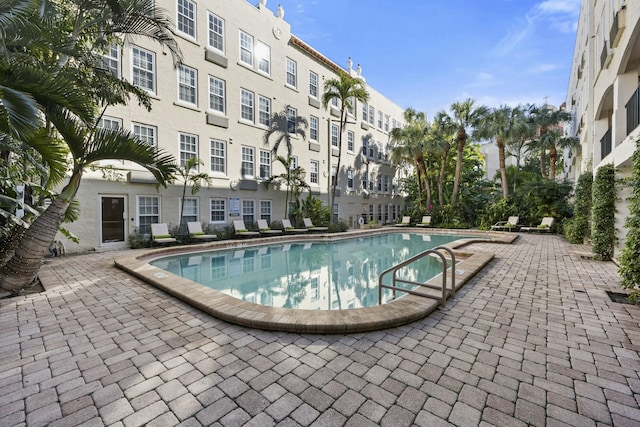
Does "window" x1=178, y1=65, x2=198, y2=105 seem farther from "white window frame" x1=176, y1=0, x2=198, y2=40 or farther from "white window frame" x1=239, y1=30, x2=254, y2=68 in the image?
"white window frame" x1=239, y1=30, x2=254, y2=68

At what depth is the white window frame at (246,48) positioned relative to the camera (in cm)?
1542

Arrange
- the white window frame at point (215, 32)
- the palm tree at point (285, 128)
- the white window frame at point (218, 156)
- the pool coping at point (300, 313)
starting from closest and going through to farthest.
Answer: the pool coping at point (300, 313), the white window frame at point (215, 32), the white window frame at point (218, 156), the palm tree at point (285, 128)

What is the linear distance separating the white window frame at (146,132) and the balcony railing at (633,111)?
15.5m

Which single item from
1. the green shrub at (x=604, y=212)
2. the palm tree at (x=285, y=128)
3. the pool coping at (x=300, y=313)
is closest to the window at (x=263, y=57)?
the palm tree at (x=285, y=128)

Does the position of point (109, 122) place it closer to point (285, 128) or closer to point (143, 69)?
point (143, 69)


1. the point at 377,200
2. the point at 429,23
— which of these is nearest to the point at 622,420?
the point at 429,23

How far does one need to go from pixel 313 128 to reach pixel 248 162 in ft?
21.9

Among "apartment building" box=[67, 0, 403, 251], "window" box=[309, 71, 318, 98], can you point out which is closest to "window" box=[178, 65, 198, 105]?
"apartment building" box=[67, 0, 403, 251]

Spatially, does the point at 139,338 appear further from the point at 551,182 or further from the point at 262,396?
the point at 551,182

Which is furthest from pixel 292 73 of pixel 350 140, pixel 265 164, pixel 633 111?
pixel 633 111

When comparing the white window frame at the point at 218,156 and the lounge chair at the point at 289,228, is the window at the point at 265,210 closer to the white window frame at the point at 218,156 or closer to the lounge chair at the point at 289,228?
the lounge chair at the point at 289,228

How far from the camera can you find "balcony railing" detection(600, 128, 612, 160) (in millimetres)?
9413

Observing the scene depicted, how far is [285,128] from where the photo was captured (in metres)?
17.9

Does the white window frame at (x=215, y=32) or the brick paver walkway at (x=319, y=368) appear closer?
the brick paver walkway at (x=319, y=368)
